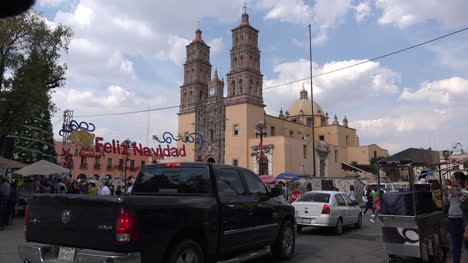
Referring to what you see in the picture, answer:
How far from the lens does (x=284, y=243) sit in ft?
25.8

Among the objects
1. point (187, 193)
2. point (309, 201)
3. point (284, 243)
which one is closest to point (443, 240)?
point (284, 243)

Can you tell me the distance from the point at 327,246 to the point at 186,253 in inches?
222

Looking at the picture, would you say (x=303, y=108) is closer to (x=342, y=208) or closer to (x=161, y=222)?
(x=342, y=208)

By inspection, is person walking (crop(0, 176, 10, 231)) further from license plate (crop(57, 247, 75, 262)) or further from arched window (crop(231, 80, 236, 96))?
arched window (crop(231, 80, 236, 96))

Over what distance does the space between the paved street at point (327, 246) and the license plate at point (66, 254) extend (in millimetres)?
3375

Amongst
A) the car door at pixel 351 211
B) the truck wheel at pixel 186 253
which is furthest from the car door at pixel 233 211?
the car door at pixel 351 211

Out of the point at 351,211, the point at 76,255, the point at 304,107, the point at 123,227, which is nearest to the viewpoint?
the point at 123,227

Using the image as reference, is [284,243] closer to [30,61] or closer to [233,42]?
[30,61]

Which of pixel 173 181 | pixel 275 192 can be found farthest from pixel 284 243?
pixel 173 181

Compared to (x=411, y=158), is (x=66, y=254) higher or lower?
lower

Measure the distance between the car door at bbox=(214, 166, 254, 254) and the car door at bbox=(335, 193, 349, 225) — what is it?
6541 mm

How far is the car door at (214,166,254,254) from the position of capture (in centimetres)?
598

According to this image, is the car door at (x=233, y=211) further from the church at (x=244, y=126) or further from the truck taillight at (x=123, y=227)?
the church at (x=244, y=126)

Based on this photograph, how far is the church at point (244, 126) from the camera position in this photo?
1809 inches
